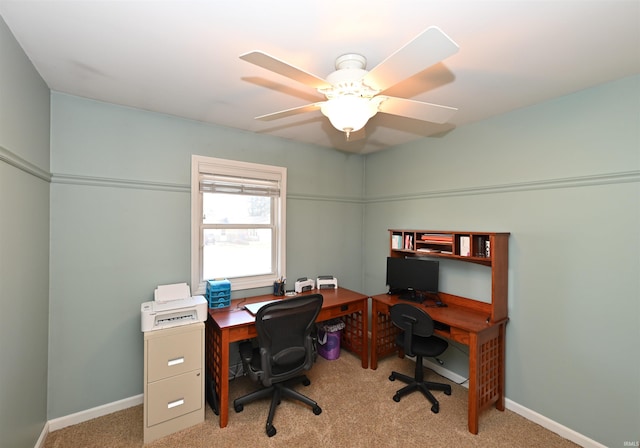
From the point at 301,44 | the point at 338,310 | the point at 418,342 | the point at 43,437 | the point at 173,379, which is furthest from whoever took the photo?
the point at 338,310

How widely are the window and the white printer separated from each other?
0.70 ft

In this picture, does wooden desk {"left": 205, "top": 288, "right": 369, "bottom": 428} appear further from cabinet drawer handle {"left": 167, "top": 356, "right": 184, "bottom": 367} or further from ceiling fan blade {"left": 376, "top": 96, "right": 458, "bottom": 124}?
ceiling fan blade {"left": 376, "top": 96, "right": 458, "bottom": 124}

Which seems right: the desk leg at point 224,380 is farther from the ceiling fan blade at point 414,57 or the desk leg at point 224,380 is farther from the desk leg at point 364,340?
the ceiling fan blade at point 414,57

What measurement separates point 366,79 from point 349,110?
0.59 feet

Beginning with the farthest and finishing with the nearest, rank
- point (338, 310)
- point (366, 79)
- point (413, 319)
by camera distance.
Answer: point (338, 310) → point (413, 319) → point (366, 79)

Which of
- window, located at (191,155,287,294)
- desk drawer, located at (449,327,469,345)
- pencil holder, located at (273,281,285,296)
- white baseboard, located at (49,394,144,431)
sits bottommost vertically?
white baseboard, located at (49,394,144,431)

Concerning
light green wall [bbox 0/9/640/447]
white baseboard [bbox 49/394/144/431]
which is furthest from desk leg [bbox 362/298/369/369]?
white baseboard [bbox 49/394/144/431]

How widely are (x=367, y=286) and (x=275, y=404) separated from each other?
77.6 inches

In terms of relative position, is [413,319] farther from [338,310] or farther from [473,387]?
[338,310]

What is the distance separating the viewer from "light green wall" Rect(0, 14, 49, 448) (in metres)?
1.45

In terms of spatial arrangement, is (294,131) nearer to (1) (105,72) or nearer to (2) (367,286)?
(1) (105,72)

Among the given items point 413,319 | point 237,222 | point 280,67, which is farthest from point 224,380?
point 280,67

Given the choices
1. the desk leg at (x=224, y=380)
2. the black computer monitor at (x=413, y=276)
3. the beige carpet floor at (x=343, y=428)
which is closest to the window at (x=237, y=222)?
the desk leg at (x=224, y=380)

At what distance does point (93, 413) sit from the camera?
87.7 inches
